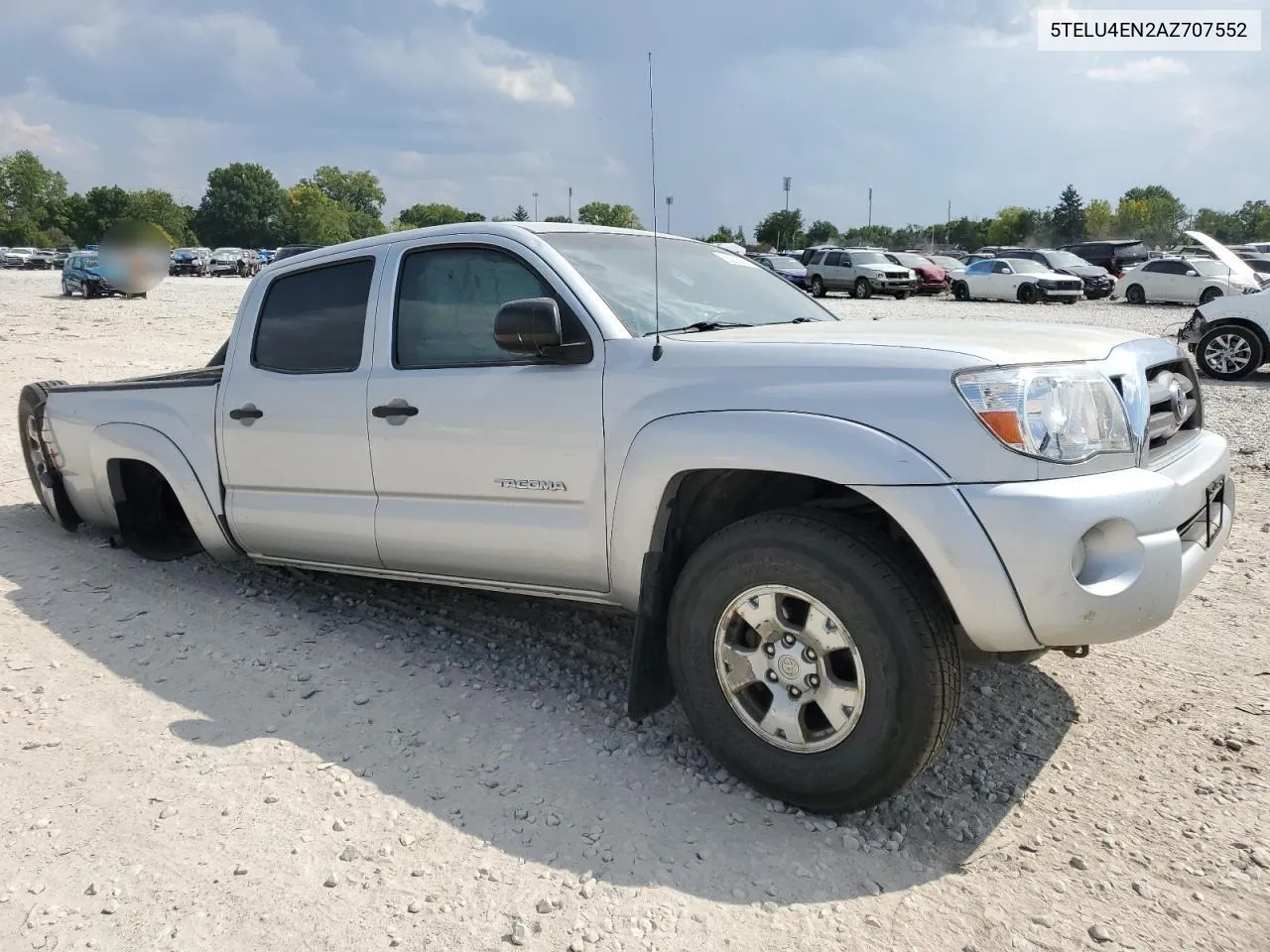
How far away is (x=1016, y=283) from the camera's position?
29.1 meters

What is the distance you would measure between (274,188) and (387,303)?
101 metres

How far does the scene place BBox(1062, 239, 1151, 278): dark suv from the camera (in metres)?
36.1

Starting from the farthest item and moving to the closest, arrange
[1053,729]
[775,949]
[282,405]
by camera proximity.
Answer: [282,405] → [1053,729] → [775,949]

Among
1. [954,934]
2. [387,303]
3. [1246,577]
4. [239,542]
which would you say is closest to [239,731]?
[239,542]

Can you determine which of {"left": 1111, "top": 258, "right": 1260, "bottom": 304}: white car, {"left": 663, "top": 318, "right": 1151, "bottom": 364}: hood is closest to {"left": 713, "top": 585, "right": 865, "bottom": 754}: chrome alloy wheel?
{"left": 663, "top": 318, "right": 1151, "bottom": 364}: hood

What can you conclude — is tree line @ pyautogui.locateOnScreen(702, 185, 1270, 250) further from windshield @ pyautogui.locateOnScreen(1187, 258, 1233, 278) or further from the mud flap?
the mud flap

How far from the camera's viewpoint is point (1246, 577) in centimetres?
493

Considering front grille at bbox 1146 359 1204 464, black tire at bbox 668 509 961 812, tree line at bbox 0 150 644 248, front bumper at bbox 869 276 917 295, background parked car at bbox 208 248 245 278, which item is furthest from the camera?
tree line at bbox 0 150 644 248

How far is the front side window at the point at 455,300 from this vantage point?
364cm

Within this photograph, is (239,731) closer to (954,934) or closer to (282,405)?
(282,405)

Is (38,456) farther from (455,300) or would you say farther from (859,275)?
(859,275)

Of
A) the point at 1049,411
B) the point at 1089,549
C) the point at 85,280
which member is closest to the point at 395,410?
the point at 1049,411

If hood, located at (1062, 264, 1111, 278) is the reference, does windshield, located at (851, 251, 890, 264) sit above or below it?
above

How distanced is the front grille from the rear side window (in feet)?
9.55
